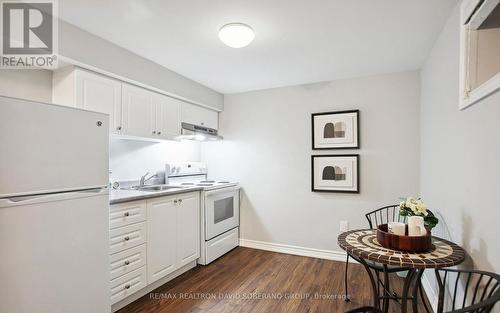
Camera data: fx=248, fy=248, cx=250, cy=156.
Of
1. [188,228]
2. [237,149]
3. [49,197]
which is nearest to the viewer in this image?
[49,197]

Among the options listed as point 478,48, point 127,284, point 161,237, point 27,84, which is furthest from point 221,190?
point 478,48

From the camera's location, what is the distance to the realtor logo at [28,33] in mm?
1679

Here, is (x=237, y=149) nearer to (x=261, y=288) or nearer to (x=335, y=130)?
(x=335, y=130)

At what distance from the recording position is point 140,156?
3.00m

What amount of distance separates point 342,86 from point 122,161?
2803 millimetres

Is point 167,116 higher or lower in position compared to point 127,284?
higher

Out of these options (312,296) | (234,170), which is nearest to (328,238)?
(312,296)

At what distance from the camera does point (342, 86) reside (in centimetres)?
317

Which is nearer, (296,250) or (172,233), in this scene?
(172,233)

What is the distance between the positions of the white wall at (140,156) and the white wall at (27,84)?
0.72 m

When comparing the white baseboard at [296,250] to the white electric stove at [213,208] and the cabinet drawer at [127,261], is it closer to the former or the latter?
the white electric stove at [213,208]

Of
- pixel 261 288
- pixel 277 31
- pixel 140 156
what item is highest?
pixel 277 31

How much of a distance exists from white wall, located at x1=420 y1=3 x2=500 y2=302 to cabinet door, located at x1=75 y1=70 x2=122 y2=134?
266 centimetres

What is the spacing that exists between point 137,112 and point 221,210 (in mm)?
1602
